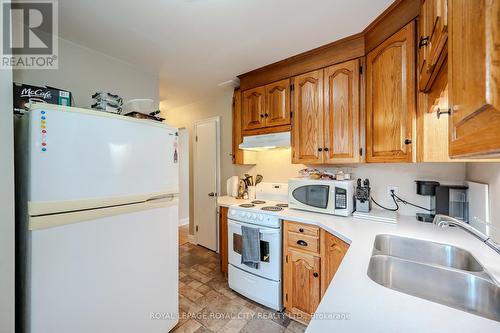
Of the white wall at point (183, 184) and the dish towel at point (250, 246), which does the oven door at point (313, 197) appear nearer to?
the dish towel at point (250, 246)

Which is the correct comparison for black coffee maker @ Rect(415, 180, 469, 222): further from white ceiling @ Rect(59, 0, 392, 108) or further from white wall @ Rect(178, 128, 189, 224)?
white wall @ Rect(178, 128, 189, 224)

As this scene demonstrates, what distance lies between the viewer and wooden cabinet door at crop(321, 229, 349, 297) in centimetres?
153

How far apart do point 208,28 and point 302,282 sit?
2283 millimetres

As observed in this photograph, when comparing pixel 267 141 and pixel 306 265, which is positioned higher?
pixel 267 141

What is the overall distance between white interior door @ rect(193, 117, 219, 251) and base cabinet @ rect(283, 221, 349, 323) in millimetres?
1619

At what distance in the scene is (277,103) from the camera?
2.29 m

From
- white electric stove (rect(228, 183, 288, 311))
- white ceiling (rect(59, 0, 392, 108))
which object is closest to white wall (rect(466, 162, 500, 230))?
white ceiling (rect(59, 0, 392, 108))

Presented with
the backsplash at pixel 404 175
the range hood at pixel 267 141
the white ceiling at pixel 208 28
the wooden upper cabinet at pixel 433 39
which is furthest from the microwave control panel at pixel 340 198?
the white ceiling at pixel 208 28

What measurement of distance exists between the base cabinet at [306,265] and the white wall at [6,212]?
1.76m

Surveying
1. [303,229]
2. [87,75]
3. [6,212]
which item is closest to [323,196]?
[303,229]

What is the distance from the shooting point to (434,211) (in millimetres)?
Result: 1664

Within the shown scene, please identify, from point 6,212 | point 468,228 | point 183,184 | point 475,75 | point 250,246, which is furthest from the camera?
point 183,184

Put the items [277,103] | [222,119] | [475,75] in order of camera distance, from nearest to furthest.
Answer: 1. [475,75]
2. [277,103]
3. [222,119]

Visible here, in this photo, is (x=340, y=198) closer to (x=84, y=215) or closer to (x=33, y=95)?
(x=84, y=215)
